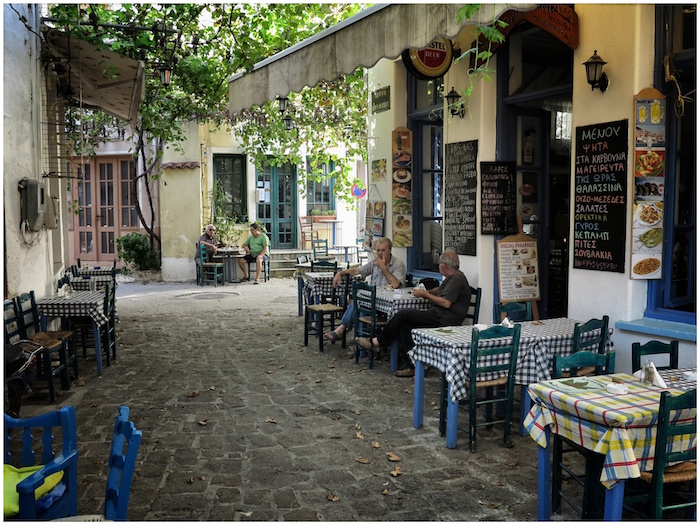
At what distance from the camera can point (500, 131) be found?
7684mm

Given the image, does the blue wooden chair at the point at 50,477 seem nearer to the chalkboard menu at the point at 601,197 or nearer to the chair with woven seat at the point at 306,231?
the chalkboard menu at the point at 601,197

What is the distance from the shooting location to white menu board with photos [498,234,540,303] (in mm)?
7609

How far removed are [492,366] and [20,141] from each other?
586 centimetres

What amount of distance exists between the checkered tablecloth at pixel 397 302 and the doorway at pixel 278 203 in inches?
473

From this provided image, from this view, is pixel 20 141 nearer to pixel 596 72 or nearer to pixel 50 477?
pixel 50 477

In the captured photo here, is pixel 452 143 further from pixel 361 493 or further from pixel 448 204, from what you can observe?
pixel 361 493

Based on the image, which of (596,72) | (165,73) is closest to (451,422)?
(596,72)

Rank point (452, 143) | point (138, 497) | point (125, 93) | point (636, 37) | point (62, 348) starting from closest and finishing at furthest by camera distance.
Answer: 1. point (138, 497)
2. point (636, 37)
3. point (62, 348)
4. point (452, 143)
5. point (125, 93)

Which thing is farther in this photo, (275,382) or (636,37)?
(275,382)

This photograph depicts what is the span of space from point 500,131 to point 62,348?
556 cm

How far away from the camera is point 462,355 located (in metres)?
5.13

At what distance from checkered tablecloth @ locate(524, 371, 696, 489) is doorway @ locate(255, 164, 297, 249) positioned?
16155mm

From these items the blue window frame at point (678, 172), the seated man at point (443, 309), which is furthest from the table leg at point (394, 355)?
the blue window frame at point (678, 172)

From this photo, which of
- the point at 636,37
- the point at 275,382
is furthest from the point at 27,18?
the point at 636,37
